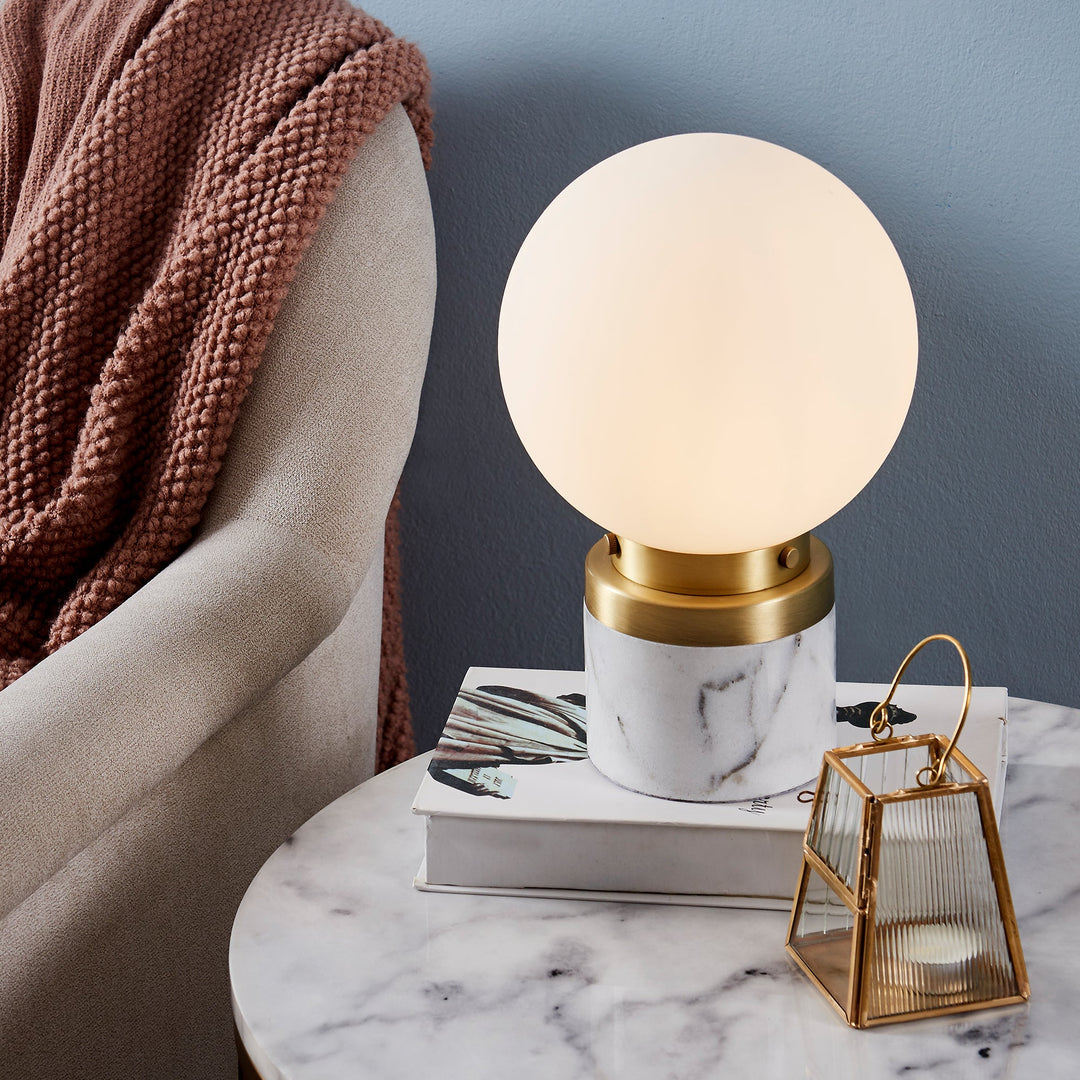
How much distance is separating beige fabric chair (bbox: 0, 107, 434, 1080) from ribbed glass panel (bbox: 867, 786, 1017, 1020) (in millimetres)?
410

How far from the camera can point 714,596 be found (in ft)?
2.13

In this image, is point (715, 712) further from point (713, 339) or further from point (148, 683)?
point (148, 683)

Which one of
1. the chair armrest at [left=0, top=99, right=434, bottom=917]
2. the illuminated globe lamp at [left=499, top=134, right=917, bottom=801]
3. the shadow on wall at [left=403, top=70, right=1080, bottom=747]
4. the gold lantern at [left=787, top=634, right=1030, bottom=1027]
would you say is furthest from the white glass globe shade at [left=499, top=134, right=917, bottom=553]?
the shadow on wall at [left=403, top=70, right=1080, bottom=747]

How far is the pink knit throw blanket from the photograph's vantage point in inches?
34.1

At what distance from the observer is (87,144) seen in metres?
0.91

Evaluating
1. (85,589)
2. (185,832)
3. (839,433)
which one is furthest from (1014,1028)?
(85,589)

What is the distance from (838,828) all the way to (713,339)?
0.25 m

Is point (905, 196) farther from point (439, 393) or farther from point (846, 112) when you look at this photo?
point (439, 393)

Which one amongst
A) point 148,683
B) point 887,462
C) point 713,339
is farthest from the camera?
point 887,462

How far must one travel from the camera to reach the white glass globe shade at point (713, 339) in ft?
1.85

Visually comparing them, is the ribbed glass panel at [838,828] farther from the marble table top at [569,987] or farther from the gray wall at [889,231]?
the gray wall at [889,231]

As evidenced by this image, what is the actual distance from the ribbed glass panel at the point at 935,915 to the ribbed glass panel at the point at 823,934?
0.02 m

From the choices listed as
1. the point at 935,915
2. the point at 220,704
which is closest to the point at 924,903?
the point at 935,915

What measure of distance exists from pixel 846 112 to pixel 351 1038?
82 cm
